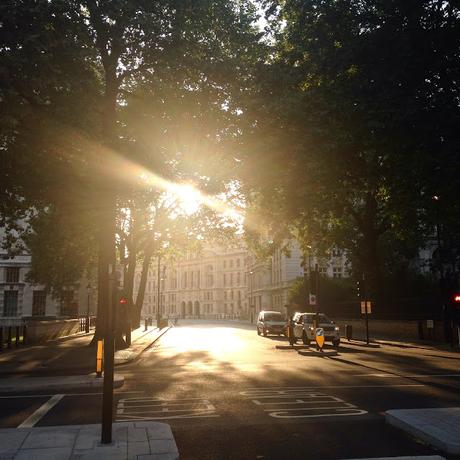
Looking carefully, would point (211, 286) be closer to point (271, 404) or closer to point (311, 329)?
point (311, 329)

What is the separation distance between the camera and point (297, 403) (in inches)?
426

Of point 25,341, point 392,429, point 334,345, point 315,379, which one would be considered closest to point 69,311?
point 25,341

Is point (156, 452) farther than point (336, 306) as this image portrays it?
No

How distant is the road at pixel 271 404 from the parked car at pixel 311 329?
28.5 feet

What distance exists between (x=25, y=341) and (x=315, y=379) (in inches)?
855

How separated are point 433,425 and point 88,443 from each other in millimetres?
5193

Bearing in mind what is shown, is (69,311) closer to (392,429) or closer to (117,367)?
(117,367)

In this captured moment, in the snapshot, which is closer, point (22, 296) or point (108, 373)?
point (108, 373)

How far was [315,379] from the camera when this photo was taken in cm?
1469

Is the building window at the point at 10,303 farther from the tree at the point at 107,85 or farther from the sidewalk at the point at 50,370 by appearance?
the tree at the point at 107,85

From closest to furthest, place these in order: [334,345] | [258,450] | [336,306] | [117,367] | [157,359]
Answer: [258,450] < [117,367] < [157,359] < [334,345] < [336,306]

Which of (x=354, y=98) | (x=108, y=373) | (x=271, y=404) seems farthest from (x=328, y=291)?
Answer: (x=108, y=373)

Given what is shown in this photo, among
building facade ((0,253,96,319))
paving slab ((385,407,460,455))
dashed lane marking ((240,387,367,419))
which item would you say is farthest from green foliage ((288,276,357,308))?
paving slab ((385,407,460,455))

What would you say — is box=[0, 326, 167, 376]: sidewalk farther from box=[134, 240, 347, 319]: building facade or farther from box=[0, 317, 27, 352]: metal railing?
box=[134, 240, 347, 319]: building facade
